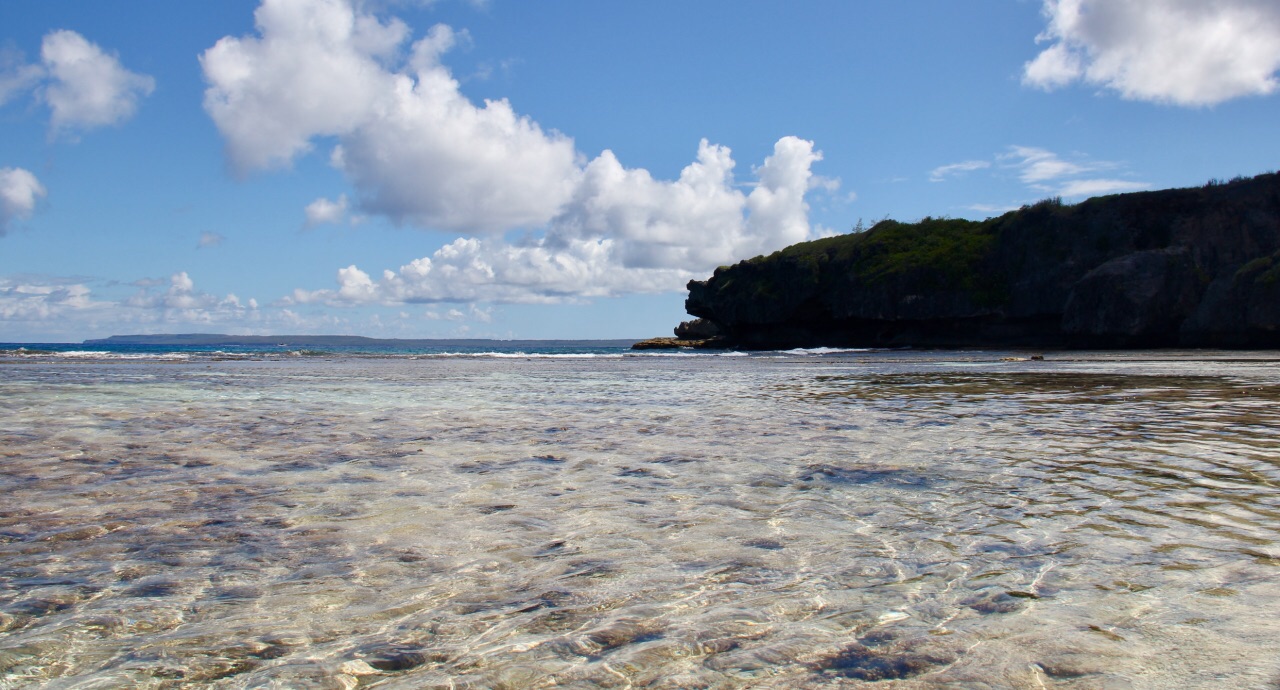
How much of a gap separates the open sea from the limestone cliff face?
4718cm

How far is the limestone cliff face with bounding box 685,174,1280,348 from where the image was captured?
49.7 metres

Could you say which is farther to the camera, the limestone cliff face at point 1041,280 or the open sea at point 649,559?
the limestone cliff face at point 1041,280

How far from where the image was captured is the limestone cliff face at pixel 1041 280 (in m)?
49.7

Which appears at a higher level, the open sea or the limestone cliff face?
the limestone cliff face

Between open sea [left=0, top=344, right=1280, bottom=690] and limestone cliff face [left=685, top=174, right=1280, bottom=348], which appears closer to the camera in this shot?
open sea [left=0, top=344, right=1280, bottom=690]

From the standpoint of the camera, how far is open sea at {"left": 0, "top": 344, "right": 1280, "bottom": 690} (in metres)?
2.77

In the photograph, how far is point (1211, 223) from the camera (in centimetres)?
5266

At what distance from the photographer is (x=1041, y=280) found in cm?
5888

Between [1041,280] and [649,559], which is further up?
[1041,280]

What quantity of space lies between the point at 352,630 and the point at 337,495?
2.96 metres

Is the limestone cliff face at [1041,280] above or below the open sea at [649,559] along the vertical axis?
above

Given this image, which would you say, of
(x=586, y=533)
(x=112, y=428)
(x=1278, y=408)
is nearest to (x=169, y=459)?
(x=112, y=428)

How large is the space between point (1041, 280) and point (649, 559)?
207ft

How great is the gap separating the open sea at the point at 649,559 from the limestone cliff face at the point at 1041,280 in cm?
4718
